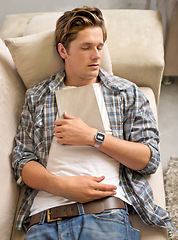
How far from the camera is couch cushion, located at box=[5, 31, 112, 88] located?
60.5 inches

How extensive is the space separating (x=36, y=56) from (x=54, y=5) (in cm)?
181

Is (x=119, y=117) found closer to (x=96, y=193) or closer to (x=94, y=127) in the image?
(x=94, y=127)

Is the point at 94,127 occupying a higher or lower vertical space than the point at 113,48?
lower

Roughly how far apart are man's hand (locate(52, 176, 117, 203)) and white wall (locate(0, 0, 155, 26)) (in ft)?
7.63

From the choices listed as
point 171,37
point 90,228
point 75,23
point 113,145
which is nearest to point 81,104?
point 113,145

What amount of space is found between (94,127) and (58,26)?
1.85 feet

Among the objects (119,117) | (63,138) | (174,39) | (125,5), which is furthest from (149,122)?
(125,5)

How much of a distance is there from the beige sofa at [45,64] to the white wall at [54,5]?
116 cm

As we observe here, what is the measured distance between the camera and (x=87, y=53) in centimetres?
137

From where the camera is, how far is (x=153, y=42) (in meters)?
1.75

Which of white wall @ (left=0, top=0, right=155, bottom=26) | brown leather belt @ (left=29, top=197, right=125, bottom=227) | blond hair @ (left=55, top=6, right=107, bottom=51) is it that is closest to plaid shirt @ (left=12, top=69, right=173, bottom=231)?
brown leather belt @ (left=29, top=197, right=125, bottom=227)

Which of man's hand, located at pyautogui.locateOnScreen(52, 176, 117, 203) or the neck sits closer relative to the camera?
man's hand, located at pyautogui.locateOnScreen(52, 176, 117, 203)

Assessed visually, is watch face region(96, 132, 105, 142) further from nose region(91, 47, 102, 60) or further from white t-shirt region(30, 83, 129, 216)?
nose region(91, 47, 102, 60)

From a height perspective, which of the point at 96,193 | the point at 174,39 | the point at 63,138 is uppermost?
the point at 174,39
